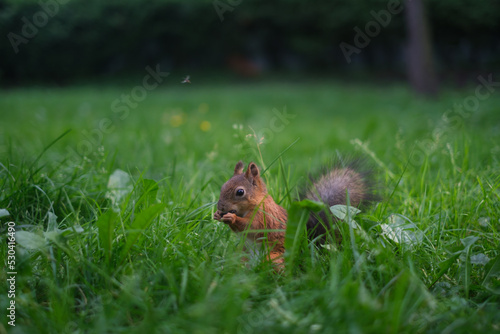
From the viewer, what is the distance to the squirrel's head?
1579mm

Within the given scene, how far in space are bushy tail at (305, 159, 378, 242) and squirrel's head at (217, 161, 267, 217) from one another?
0.23m

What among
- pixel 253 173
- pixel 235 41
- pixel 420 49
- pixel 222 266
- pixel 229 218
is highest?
pixel 235 41

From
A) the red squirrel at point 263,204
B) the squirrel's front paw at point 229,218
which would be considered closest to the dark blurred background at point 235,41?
the red squirrel at point 263,204

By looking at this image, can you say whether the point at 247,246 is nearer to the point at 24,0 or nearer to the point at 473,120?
the point at 473,120

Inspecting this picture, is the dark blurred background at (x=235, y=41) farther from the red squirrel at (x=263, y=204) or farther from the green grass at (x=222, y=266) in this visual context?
the red squirrel at (x=263, y=204)

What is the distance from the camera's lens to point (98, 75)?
12.2 m

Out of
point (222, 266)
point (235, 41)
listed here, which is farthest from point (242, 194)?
point (235, 41)

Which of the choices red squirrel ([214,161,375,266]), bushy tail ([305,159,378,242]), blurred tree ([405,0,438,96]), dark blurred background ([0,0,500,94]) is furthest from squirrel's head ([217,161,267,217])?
dark blurred background ([0,0,500,94])

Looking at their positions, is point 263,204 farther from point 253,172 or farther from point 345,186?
point 345,186

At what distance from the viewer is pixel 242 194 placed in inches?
62.3

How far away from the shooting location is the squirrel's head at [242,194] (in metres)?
1.58

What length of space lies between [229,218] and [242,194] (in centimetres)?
13

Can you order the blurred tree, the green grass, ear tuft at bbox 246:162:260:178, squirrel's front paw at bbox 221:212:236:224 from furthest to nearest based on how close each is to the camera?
the blurred tree
ear tuft at bbox 246:162:260:178
squirrel's front paw at bbox 221:212:236:224
the green grass

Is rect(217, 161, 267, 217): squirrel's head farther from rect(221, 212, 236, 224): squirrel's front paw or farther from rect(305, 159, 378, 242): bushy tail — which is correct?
rect(305, 159, 378, 242): bushy tail
